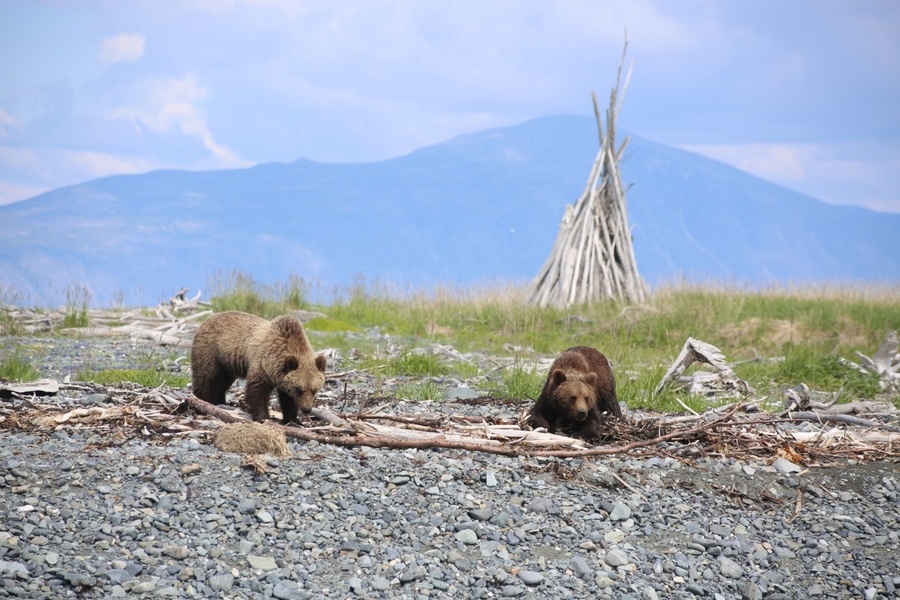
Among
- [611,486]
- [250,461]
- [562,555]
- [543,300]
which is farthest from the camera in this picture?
[543,300]

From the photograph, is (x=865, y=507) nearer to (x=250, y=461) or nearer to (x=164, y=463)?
(x=250, y=461)

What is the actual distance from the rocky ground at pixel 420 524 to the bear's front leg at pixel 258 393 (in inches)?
25.4

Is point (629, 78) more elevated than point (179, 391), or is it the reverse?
point (629, 78)

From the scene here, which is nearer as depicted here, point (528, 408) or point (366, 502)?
point (366, 502)

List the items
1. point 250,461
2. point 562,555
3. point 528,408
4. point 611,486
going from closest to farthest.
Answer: point 562,555 < point 250,461 < point 611,486 < point 528,408

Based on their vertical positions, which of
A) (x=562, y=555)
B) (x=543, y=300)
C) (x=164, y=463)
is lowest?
(x=562, y=555)

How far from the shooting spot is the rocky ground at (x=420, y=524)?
4.30 metres

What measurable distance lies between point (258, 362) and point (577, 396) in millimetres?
2211

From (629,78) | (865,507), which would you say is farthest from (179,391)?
(629,78)

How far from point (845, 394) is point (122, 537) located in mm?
7825

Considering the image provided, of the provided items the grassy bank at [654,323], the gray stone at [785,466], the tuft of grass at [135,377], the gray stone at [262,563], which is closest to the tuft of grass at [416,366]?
the grassy bank at [654,323]

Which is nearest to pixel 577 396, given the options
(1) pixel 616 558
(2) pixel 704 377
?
(1) pixel 616 558

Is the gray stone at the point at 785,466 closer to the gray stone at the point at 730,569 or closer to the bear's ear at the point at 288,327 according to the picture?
the gray stone at the point at 730,569

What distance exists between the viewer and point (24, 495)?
4.78 meters
